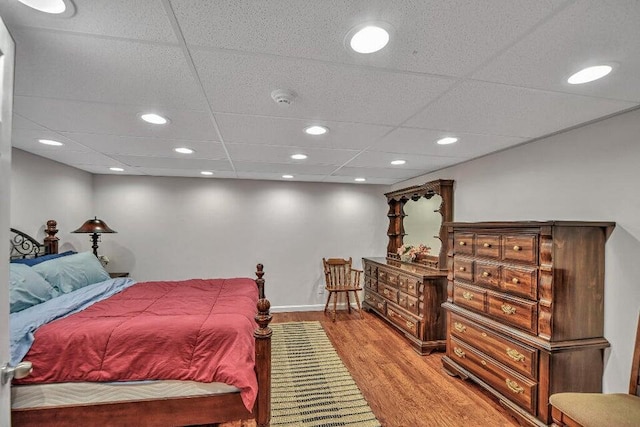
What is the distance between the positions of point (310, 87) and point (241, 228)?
3606 mm

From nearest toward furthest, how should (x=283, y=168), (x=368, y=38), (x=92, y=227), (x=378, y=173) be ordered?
1. (x=368, y=38)
2. (x=92, y=227)
3. (x=283, y=168)
4. (x=378, y=173)

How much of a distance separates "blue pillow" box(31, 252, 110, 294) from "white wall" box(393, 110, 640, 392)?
3875 mm

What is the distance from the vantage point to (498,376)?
2303mm

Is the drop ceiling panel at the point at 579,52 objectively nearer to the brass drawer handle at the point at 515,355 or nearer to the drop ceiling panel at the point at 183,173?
the brass drawer handle at the point at 515,355

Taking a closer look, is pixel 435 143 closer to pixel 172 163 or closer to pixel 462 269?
pixel 462 269

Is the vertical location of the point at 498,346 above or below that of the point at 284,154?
below

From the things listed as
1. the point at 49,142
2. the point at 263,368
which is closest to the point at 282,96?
the point at 263,368

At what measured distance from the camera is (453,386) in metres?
2.60

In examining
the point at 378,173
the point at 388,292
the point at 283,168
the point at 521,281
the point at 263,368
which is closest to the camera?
the point at 263,368

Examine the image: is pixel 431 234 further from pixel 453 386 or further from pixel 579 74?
pixel 579 74

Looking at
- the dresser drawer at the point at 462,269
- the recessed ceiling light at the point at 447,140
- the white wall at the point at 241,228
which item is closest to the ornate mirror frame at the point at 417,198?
the white wall at the point at 241,228

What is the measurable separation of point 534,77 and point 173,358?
8.43 ft

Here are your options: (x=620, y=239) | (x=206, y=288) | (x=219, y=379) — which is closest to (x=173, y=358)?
(x=219, y=379)

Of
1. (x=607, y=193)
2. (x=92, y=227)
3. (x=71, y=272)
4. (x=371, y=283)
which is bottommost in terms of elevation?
(x=371, y=283)
